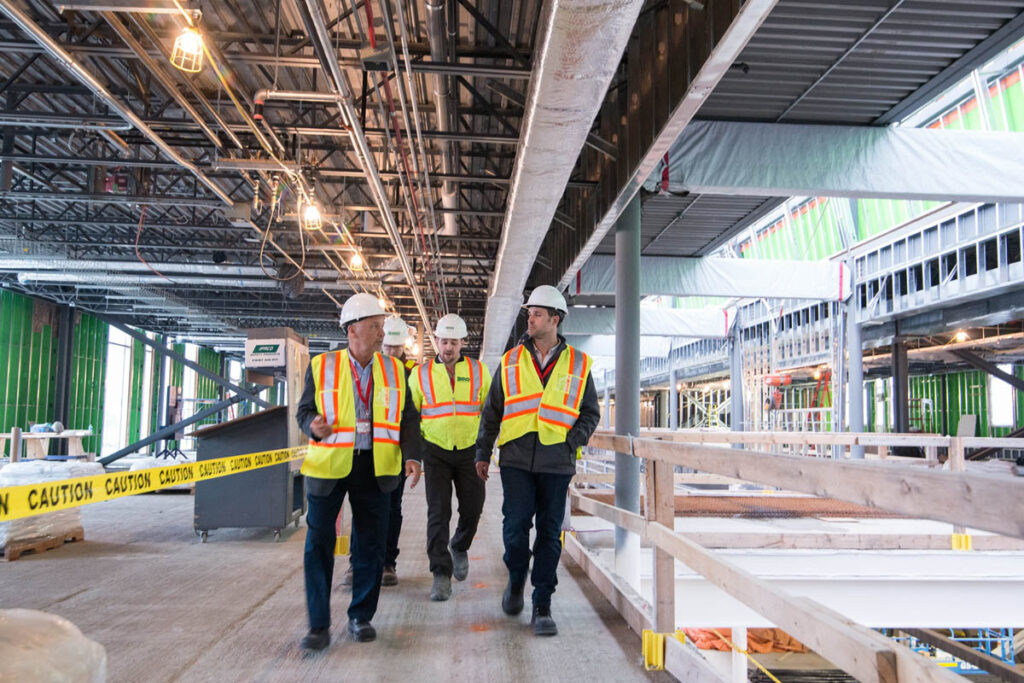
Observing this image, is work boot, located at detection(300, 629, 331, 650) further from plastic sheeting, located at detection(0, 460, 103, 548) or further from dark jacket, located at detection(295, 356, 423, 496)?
plastic sheeting, located at detection(0, 460, 103, 548)

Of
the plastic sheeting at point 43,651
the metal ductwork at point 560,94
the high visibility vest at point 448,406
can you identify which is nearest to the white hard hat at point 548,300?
the high visibility vest at point 448,406

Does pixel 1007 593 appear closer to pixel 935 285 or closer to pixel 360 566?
pixel 360 566

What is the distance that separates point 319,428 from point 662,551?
1910 mm

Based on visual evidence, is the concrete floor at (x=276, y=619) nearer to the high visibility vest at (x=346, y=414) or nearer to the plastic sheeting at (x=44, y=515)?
the plastic sheeting at (x=44, y=515)

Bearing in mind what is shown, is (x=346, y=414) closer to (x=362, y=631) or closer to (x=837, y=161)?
(x=362, y=631)

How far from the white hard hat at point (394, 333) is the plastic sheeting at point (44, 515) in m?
3.46

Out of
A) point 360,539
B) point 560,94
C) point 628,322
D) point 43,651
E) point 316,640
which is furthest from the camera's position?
point 628,322

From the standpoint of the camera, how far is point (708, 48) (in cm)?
615

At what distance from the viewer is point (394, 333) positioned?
6.46 metres

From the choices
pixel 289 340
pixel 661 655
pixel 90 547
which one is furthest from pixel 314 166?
pixel 661 655

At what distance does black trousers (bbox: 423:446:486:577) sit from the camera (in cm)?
537

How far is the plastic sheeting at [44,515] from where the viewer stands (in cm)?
679


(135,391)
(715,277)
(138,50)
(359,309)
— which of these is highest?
(138,50)

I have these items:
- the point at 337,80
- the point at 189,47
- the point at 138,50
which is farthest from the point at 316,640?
the point at 138,50
